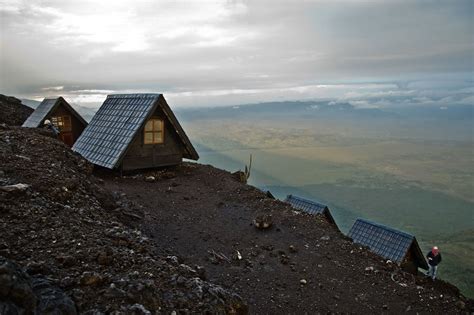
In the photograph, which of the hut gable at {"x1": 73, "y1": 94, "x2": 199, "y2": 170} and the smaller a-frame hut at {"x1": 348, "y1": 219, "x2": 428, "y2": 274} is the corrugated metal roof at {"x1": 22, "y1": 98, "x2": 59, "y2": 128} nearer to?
the hut gable at {"x1": 73, "y1": 94, "x2": 199, "y2": 170}

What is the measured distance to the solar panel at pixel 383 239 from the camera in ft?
62.2

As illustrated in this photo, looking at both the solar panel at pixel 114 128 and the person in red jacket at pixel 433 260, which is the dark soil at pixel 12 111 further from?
the person in red jacket at pixel 433 260

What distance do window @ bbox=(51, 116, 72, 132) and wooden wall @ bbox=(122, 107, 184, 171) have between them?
39.3 ft

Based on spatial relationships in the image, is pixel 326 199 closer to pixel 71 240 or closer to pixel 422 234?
pixel 422 234

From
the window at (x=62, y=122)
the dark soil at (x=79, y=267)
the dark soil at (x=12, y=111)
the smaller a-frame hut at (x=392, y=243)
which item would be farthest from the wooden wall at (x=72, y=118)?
the smaller a-frame hut at (x=392, y=243)

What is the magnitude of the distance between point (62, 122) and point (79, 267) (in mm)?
24145

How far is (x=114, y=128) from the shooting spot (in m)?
17.2

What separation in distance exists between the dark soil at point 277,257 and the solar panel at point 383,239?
836cm

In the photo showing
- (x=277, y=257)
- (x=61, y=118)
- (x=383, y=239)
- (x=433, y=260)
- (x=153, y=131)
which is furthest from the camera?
(x=61, y=118)

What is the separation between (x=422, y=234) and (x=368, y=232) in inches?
4831

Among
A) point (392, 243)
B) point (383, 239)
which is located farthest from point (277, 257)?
point (383, 239)

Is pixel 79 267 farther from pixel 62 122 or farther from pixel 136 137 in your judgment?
pixel 62 122

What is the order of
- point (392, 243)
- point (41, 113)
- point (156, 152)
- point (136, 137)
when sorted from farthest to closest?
point (41, 113), point (392, 243), point (156, 152), point (136, 137)

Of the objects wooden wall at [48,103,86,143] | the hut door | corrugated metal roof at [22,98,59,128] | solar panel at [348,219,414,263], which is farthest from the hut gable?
solar panel at [348,219,414,263]
